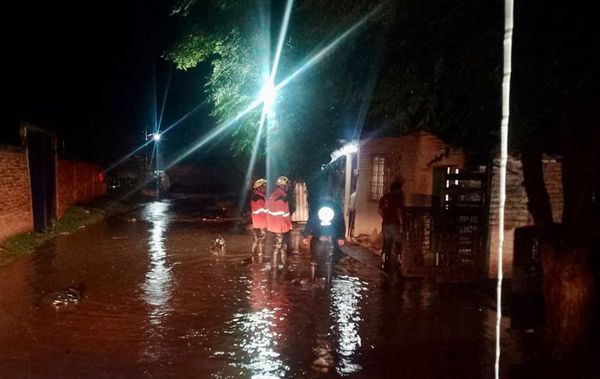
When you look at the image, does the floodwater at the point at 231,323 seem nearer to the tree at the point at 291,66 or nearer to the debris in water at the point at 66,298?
the debris in water at the point at 66,298

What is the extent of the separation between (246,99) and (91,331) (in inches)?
447

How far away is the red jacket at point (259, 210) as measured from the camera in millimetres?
11828

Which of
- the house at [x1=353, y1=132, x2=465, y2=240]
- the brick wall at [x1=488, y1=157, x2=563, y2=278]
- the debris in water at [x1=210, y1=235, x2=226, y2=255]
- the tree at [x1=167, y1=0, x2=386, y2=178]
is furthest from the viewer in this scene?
the debris in water at [x1=210, y1=235, x2=226, y2=255]

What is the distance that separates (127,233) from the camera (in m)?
18.1

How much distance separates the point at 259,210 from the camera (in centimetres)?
1187

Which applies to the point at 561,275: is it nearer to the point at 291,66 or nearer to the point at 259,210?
the point at 291,66

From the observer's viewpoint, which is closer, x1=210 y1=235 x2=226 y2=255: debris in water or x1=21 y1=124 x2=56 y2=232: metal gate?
x1=210 y1=235 x2=226 y2=255: debris in water

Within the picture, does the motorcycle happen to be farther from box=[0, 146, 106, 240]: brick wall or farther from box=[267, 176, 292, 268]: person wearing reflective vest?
box=[0, 146, 106, 240]: brick wall

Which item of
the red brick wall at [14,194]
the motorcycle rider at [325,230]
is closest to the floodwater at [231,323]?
the motorcycle rider at [325,230]

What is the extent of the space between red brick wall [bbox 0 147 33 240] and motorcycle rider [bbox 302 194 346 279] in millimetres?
8229

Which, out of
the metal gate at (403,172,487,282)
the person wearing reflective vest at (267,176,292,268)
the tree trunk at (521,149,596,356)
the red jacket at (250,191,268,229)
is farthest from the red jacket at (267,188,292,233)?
the tree trunk at (521,149,596,356)

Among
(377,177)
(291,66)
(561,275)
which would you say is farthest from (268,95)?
(561,275)

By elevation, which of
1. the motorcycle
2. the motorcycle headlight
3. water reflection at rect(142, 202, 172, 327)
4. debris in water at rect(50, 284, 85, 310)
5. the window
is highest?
the window

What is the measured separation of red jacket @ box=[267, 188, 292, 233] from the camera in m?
11.1
